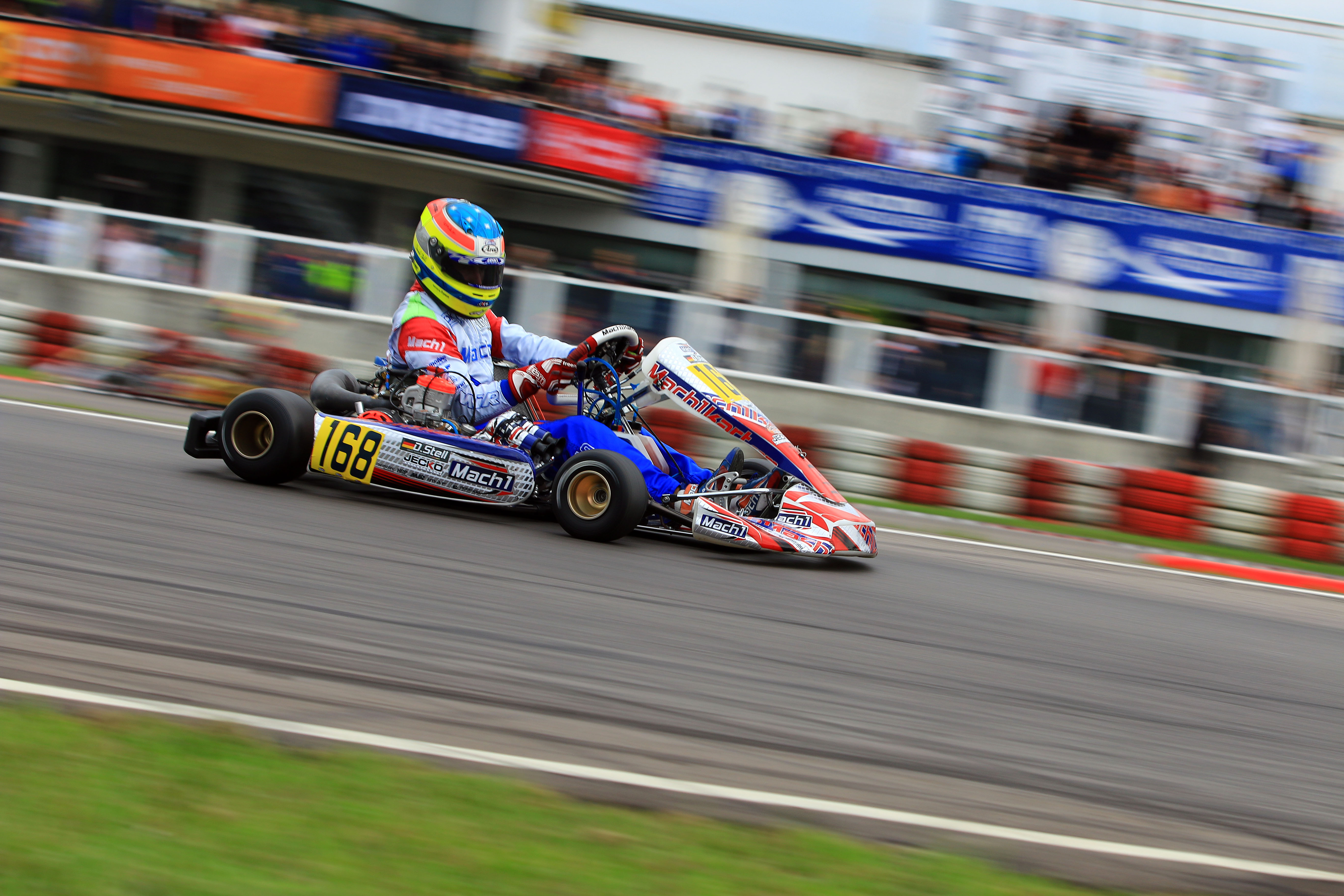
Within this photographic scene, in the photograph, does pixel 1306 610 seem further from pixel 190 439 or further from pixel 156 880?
pixel 156 880

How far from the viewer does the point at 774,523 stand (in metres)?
5.60

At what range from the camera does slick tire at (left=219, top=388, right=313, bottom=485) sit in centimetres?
583

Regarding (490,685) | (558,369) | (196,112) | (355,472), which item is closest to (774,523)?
(558,369)

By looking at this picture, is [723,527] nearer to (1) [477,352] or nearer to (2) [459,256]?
(1) [477,352]

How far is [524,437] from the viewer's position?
5895mm

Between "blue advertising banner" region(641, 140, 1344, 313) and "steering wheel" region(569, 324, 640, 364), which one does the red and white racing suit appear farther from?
"blue advertising banner" region(641, 140, 1344, 313)

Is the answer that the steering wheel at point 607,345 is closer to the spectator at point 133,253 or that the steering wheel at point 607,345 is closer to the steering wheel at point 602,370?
the steering wheel at point 602,370

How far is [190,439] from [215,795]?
4.00 metres

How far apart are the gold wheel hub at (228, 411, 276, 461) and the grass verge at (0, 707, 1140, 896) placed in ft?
10.7

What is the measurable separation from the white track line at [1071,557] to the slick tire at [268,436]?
2617 millimetres

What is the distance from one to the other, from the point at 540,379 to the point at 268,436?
132 centimetres

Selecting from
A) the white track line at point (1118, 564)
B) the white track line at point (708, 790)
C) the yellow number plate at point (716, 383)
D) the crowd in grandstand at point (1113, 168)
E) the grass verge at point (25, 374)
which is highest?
the crowd in grandstand at point (1113, 168)

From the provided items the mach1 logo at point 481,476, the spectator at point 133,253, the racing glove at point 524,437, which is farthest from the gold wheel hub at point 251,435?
the spectator at point 133,253

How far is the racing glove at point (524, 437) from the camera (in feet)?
19.2
